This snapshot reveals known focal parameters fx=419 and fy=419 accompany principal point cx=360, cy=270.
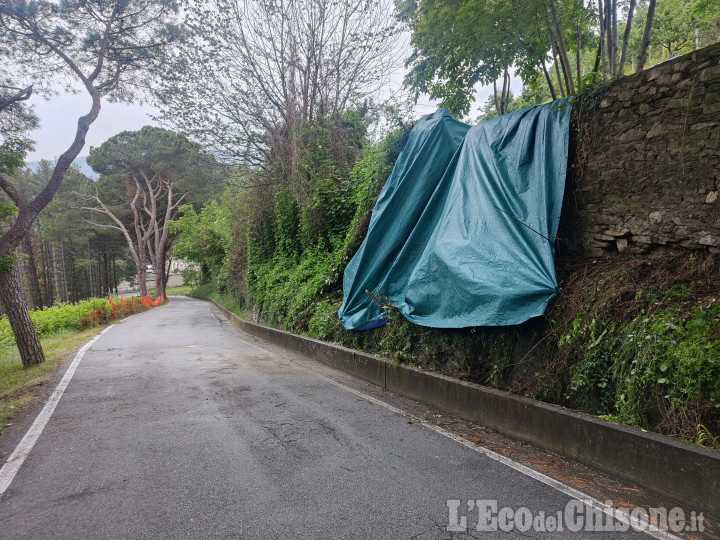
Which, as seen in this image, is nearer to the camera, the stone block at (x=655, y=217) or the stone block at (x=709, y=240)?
the stone block at (x=709, y=240)

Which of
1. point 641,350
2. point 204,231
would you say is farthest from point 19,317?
point 204,231

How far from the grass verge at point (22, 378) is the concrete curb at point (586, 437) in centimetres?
476

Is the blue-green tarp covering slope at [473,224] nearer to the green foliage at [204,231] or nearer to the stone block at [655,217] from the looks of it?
the stone block at [655,217]

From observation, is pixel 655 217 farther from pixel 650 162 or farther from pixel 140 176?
pixel 140 176

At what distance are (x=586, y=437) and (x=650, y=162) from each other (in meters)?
2.96

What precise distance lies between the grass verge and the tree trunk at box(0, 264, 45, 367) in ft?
0.76

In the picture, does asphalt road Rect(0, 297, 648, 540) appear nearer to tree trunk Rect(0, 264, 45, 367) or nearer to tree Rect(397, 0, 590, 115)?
tree trunk Rect(0, 264, 45, 367)

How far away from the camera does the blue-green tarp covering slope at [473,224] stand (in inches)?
177

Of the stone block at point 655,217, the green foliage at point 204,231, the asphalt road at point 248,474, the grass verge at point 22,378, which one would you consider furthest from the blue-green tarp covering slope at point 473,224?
the green foliage at point 204,231

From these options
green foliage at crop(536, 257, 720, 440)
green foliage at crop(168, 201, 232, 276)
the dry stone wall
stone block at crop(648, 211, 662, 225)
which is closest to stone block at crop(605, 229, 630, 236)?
the dry stone wall

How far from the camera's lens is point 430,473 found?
320 centimetres

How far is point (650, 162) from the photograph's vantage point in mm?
4398

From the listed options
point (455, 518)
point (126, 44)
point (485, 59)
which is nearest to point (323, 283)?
point (485, 59)

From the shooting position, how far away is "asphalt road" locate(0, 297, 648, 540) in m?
2.54
